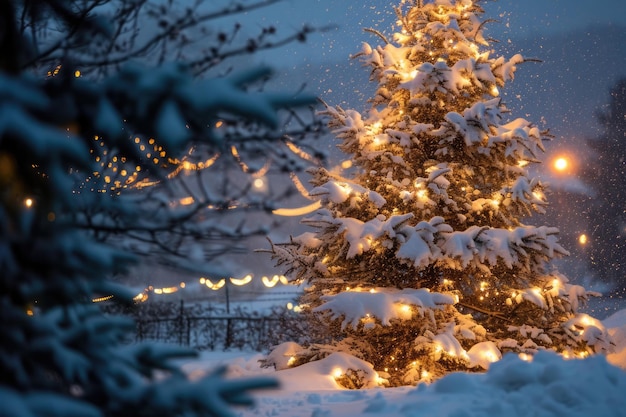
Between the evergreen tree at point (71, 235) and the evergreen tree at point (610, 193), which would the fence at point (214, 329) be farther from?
the evergreen tree at point (610, 193)

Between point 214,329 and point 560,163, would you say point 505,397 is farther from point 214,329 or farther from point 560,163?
point 214,329

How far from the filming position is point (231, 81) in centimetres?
211

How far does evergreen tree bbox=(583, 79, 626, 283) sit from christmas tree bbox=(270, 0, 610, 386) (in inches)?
940

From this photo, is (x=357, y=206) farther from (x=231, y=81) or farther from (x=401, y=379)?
(x=231, y=81)

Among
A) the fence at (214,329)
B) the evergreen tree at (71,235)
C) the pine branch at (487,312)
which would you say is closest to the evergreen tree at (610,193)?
the fence at (214,329)

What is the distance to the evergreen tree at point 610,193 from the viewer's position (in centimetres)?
2881

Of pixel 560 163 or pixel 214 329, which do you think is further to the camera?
pixel 214 329

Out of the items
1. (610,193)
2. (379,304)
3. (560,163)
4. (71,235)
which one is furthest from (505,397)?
(610,193)

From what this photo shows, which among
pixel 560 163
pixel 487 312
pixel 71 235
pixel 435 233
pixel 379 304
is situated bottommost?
pixel 71 235

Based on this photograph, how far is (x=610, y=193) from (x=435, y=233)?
2643 cm

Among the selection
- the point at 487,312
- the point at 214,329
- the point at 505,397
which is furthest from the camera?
the point at 214,329

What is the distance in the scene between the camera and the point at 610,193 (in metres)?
29.8

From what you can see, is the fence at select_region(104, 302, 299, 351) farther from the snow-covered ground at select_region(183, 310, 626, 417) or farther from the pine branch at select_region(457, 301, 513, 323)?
the snow-covered ground at select_region(183, 310, 626, 417)

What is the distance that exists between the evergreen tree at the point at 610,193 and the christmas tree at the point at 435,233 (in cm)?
2388
